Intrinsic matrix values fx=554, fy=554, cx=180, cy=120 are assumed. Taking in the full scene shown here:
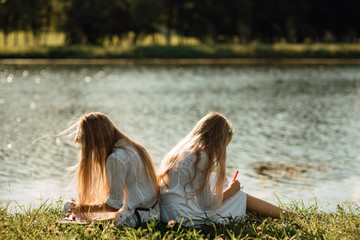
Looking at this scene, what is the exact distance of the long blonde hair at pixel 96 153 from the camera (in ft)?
14.8

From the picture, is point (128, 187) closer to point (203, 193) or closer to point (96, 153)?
point (96, 153)

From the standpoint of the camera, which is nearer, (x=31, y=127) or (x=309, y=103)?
(x=31, y=127)

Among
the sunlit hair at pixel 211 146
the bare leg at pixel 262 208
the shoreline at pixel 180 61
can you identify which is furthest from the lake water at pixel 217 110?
the shoreline at pixel 180 61

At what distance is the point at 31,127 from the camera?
13469 millimetres

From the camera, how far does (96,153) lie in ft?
14.9

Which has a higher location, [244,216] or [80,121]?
[80,121]

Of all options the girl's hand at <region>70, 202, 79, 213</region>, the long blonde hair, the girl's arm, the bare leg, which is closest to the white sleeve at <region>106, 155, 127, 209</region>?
the long blonde hair

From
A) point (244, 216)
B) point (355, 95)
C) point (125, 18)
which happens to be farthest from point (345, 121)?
point (125, 18)

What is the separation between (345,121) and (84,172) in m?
11.0

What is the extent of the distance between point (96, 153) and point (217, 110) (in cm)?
1252

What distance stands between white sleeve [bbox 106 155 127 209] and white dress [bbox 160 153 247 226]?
0.43m

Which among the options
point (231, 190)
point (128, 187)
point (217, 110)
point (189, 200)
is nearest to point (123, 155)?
point (128, 187)

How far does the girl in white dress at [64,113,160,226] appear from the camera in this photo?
4.51m

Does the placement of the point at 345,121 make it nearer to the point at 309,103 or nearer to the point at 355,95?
the point at 309,103
